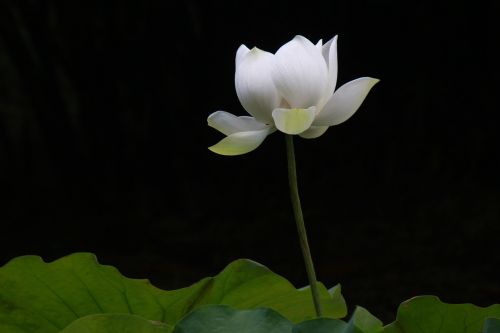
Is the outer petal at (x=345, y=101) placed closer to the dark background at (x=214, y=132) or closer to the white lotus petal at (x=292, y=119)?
the white lotus petal at (x=292, y=119)

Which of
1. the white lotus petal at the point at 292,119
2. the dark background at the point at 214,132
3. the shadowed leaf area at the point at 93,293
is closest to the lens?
the white lotus petal at the point at 292,119

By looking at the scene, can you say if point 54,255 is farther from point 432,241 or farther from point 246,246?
point 432,241

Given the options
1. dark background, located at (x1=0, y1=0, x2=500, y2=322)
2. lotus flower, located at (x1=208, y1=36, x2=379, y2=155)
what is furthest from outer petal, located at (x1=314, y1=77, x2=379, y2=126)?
dark background, located at (x1=0, y1=0, x2=500, y2=322)

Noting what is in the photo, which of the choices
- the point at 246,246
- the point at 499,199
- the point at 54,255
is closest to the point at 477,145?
the point at 499,199

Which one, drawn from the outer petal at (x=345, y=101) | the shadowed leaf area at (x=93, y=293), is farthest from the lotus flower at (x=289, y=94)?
the shadowed leaf area at (x=93, y=293)

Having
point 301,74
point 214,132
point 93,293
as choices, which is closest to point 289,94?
point 301,74

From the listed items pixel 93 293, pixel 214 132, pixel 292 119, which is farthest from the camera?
pixel 214 132

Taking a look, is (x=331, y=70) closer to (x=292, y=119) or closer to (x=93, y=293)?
(x=292, y=119)
